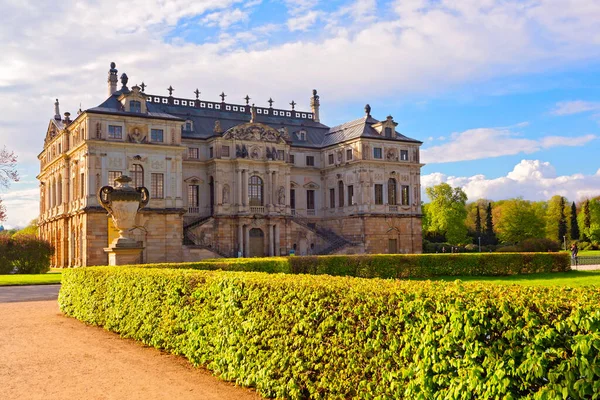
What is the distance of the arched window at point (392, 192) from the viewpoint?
57.8 m

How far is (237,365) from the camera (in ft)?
30.7

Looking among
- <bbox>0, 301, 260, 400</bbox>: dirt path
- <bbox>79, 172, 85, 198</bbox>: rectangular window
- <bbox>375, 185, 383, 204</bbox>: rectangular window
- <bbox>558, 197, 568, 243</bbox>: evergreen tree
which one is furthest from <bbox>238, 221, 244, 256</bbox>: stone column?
<bbox>558, 197, 568, 243</bbox>: evergreen tree

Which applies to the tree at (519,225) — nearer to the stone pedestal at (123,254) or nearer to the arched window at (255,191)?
the arched window at (255,191)

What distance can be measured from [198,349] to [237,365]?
1.48 m

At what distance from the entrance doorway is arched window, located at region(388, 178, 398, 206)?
13.5 m

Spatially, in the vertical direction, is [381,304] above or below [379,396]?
above

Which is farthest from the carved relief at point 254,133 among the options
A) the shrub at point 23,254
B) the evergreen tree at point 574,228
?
the evergreen tree at point 574,228

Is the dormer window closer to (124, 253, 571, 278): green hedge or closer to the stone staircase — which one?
the stone staircase

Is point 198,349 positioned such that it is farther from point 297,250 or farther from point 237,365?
point 297,250

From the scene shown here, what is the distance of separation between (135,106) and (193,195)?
10.1m

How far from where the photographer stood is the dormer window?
46.8 metres

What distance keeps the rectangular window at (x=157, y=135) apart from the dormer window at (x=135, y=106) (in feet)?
6.31

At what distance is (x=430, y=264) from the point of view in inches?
1336

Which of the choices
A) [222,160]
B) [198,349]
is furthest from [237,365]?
[222,160]
